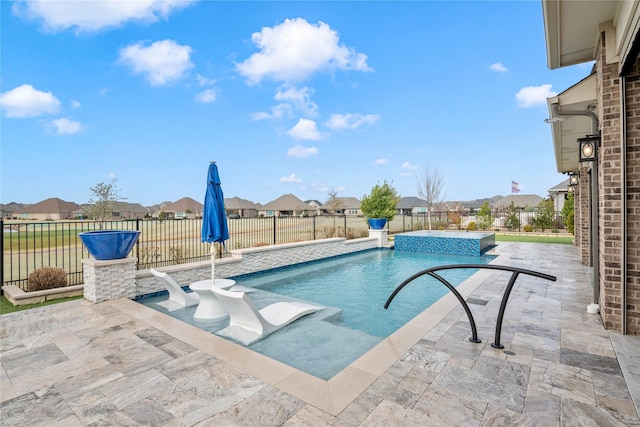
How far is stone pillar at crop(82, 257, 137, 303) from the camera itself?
206 inches

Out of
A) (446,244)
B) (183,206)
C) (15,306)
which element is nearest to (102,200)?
(15,306)

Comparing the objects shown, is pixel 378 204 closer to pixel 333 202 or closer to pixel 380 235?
pixel 380 235

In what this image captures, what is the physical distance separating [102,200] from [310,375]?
1172cm

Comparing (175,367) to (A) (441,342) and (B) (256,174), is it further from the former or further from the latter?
(B) (256,174)

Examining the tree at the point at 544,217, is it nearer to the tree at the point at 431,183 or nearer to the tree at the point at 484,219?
the tree at the point at 484,219

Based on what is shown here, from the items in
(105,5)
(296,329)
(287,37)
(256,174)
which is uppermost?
(287,37)

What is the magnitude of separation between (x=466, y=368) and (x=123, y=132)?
22775 millimetres

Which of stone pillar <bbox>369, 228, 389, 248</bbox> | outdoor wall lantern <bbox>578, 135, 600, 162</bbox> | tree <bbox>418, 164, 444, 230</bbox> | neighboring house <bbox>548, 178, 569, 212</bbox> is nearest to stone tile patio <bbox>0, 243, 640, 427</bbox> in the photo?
outdoor wall lantern <bbox>578, 135, 600, 162</bbox>

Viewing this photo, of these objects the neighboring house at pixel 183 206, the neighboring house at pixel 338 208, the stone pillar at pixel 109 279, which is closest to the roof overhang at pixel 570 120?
the stone pillar at pixel 109 279

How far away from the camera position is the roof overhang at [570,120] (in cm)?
493

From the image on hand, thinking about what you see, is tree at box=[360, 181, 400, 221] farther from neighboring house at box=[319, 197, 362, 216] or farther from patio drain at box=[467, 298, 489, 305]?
neighboring house at box=[319, 197, 362, 216]

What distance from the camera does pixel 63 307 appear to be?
5.02m

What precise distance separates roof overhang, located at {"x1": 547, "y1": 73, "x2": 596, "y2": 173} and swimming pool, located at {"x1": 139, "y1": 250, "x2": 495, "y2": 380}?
12.9 feet

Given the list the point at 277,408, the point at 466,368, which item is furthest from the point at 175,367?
the point at 466,368
